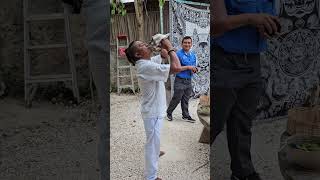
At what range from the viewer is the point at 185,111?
5.77ft

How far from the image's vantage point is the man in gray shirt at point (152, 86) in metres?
1.78

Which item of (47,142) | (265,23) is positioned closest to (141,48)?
(265,23)

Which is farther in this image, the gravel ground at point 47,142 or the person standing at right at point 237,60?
the gravel ground at point 47,142

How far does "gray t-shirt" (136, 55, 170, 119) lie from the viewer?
1815 millimetres

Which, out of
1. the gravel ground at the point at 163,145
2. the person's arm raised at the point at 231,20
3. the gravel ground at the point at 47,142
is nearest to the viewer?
the person's arm raised at the point at 231,20

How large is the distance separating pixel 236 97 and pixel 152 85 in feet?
1.14

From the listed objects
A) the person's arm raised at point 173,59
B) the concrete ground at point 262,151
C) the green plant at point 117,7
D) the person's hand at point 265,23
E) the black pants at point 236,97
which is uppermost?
the green plant at point 117,7

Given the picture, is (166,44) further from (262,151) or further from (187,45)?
(262,151)

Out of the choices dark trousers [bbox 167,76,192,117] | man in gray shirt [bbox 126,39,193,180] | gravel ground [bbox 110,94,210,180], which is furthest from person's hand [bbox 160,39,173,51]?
gravel ground [bbox 110,94,210,180]

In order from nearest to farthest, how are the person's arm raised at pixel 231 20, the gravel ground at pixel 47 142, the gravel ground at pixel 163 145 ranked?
the person's arm raised at pixel 231 20 < the gravel ground at pixel 163 145 < the gravel ground at pixel 47 142

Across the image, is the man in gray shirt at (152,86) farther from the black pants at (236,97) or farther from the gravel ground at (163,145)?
the black pants at (236,97)

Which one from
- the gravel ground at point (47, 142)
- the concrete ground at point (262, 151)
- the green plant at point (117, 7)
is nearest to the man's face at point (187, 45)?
the green plant at point (117, 7)

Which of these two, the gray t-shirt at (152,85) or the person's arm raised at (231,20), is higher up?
the person's arm raised at (231,20)

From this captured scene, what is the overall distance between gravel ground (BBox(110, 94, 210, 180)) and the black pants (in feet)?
0.31
